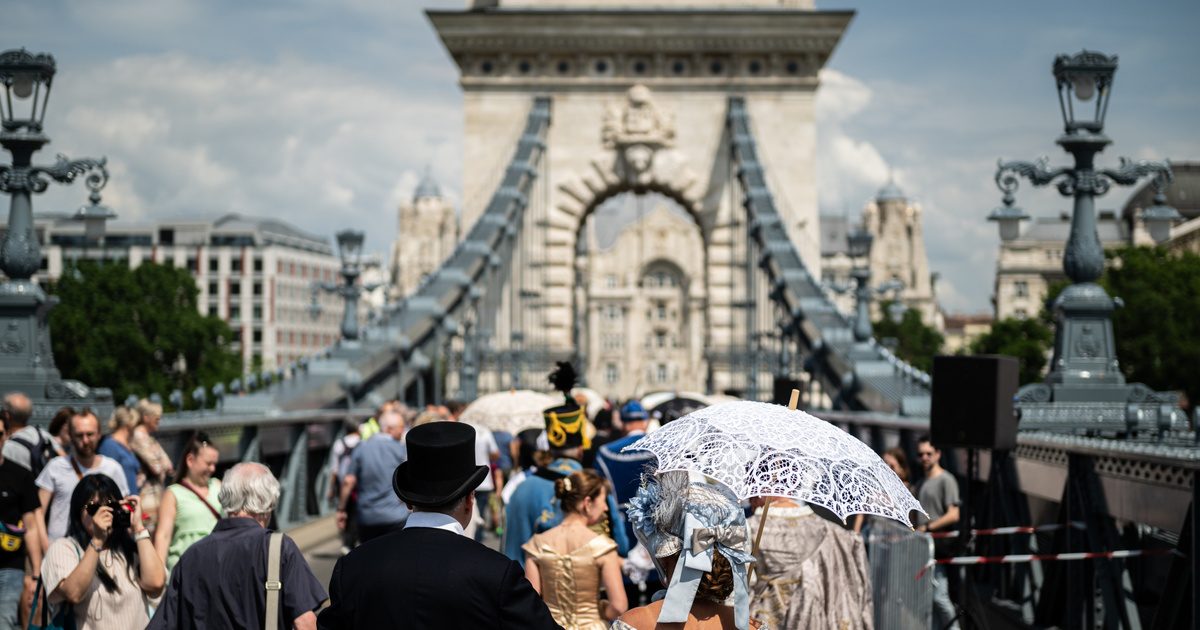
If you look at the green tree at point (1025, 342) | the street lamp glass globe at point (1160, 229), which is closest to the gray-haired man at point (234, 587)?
the street lamp glass globe at point (1160, 229)

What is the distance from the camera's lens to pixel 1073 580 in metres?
10.1

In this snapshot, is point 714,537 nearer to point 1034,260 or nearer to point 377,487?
point 377,487

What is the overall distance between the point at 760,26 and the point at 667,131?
10.1 feet

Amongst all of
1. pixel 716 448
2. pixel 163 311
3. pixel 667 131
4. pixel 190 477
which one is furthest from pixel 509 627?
pixel 163 311

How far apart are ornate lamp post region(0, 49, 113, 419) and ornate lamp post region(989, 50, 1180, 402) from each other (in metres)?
7.21

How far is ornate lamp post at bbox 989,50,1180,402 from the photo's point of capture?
12.5 m

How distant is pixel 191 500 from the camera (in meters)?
7.59

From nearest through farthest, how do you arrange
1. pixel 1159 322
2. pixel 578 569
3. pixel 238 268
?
pixel 578 569
pixel 1159 322
pixel 238 268

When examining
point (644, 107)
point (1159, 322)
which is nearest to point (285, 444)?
point (644, 107)

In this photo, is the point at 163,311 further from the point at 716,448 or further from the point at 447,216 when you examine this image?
the point at 716,448

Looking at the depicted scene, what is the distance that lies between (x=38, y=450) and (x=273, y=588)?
408cm

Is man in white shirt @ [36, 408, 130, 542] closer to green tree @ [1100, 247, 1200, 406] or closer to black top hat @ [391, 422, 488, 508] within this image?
black top hat @ [391, 422, 488, 508]

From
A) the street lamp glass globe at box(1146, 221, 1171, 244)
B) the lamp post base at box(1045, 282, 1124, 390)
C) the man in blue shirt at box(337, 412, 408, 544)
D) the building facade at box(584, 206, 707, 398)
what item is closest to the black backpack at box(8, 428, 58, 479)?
the man in blue shirt at box(337, 412, 408, 544)

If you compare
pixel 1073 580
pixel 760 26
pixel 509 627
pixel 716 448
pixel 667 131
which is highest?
pixel 760 26
